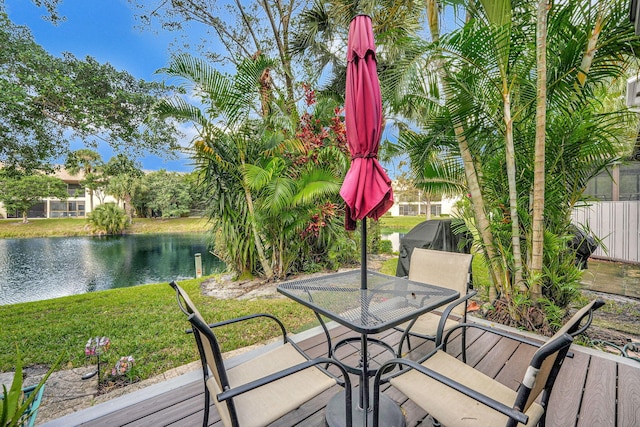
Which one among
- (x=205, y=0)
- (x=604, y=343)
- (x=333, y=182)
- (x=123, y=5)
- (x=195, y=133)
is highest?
(x=205, y=0)

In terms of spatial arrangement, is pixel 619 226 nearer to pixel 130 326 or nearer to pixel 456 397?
pixel 456 397

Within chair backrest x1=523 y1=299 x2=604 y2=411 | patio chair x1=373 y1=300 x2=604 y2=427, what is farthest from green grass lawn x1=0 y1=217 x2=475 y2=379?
chair backrest x1=523 y1=299 x2=604 y2=411

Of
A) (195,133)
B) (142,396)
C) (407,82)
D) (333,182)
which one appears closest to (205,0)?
(195,133)

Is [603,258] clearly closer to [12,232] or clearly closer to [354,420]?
[354,420]

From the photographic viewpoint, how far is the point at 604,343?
8.50ft

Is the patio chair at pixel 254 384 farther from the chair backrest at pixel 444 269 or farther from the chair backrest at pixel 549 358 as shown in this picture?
the chair backrest at pixel 444 269

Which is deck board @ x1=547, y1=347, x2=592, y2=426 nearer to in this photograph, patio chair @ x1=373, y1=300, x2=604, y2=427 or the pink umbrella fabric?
patio chair @ x1=373, y1=300, x2=604, y2=427

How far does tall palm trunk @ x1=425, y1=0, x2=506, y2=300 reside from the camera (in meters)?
3.10

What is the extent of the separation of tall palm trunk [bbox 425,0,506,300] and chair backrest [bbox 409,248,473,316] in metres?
1.00

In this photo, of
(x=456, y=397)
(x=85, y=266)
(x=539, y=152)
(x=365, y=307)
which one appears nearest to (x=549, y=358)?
(x=456, y=397)

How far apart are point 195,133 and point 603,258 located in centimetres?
986

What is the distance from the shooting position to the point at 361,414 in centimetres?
156

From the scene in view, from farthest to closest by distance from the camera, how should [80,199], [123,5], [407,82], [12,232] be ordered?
[80,199]
[12,232]
[123,5]
[407,82]

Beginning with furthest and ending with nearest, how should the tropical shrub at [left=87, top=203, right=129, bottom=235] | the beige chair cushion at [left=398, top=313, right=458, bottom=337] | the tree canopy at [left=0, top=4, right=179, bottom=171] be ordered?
the tropical shrub at [left=87, top=203, right=129, bottom=235] → the tree canopy at [left=0, top=4, right=179, bottom=171] → the beige chair cushion at [left=398, top=313, right=458, bottom=337]
